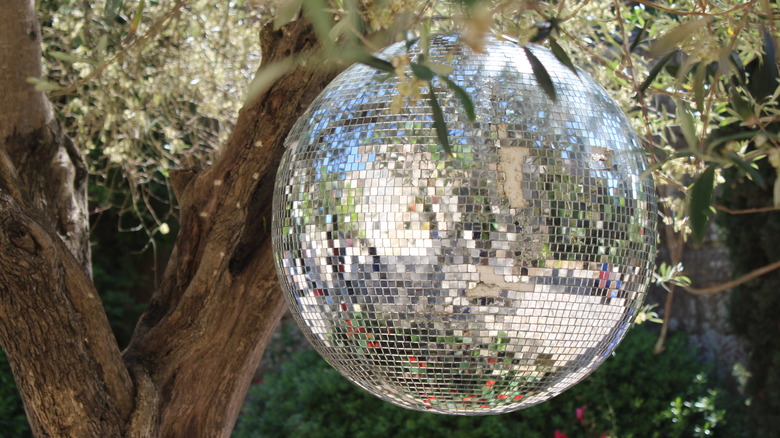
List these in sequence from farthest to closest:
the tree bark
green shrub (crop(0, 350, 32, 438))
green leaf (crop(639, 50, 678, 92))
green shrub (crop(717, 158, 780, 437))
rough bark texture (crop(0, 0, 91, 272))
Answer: green shrub (crop(0, 350, 32, 438))
green shrub (crop(717, 158, 780, 437))
rough bark texture (crop(0, 0, 91, 272))
the tree bark
green leaf (crop(639, 50, 678, 92))

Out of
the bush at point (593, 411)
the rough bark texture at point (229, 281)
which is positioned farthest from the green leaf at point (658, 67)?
the bush at point (593, 411)

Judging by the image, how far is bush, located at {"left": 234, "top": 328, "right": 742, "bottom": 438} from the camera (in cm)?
539

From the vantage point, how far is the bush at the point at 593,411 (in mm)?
5395

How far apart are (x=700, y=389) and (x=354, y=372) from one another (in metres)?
4.65

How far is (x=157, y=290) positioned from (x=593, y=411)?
3569mm

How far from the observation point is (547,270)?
134 cm

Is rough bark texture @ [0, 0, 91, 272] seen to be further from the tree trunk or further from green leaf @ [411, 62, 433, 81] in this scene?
green leaf @ [411, 62, 433, 81]

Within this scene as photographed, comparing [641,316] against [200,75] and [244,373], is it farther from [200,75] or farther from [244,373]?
[200,75]

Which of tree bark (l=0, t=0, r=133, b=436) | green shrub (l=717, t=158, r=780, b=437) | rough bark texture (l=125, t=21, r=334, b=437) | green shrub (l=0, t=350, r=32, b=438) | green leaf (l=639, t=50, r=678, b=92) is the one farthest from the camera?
green shrub (l=0, t=350, r=32, b=438)

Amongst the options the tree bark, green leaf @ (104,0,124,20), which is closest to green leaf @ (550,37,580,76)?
green leaf @ (104,0,124,20)

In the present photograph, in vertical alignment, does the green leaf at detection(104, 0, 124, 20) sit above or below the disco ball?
above

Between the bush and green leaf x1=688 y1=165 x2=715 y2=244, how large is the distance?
4107mm

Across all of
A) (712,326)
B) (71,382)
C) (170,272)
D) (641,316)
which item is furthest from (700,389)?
(71,382)

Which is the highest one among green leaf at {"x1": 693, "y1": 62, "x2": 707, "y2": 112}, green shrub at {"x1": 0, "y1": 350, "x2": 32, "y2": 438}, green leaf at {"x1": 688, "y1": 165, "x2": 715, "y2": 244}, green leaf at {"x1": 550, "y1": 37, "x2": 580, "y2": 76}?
green leaf at {"x1": 550, "y1": 37, "x2": 580, "y2": 76}
